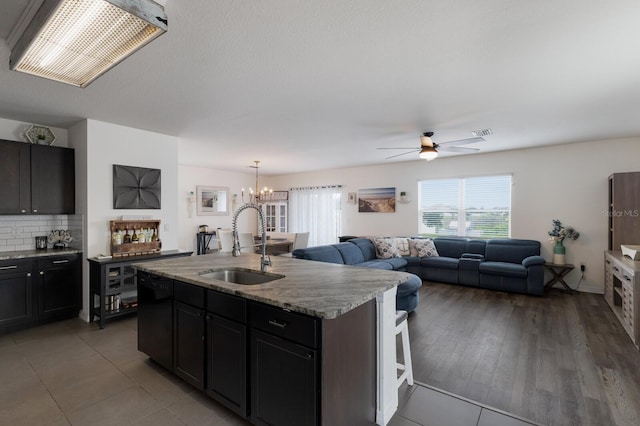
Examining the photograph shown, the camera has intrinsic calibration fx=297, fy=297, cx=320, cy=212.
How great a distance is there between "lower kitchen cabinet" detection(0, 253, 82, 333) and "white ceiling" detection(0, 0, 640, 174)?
1782 mm

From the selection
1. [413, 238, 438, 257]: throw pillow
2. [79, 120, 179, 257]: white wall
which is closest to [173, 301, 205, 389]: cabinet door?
[79, 120, 179, 257]: white wall

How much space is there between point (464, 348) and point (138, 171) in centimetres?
462

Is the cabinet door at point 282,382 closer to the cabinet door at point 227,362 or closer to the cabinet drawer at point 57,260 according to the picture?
the cabinet door at point 227,362

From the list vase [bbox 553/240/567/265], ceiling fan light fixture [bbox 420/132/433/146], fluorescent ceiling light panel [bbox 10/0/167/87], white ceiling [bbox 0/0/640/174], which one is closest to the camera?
fluorescent ceiling light panel [bbox 10/0/167/87]

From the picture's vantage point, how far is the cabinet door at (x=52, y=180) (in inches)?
146

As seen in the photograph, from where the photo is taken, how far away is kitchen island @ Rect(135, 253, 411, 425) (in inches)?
60.5

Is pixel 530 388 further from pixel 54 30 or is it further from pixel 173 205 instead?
pixel 173 205

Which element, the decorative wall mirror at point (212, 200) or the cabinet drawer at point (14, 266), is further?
the decorative wall mirror at point (212, 200)

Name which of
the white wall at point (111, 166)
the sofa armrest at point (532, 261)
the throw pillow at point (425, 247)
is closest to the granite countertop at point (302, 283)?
the white wall at point (111, 166)

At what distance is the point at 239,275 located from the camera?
2.59m

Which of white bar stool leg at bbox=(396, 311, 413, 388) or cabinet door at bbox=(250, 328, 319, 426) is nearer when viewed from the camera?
cabinet door at bbox=(250, 328, 319, 426)

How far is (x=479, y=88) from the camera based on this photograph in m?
2.85

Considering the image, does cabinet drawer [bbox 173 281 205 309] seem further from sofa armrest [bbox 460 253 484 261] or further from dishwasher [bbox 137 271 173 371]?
sofa armrest [bbox 460 253 484 261]

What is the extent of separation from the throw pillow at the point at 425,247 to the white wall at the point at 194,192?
16.6 ft
